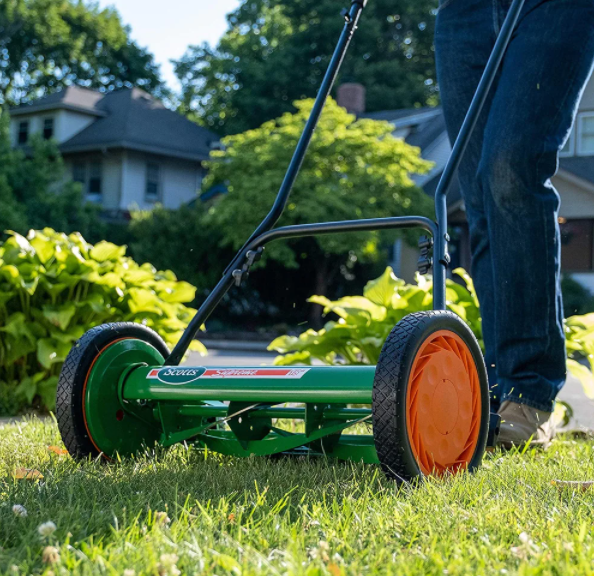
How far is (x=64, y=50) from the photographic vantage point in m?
41.0

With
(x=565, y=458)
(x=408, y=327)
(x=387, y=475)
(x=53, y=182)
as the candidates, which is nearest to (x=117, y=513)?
(x=387, y=475)

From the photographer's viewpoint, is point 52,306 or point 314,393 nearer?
point 314,393

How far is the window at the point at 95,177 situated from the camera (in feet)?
98.8

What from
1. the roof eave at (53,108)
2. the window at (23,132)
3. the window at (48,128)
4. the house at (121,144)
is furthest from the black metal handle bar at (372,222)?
the window at (23,132)

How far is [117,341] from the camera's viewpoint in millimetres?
2508

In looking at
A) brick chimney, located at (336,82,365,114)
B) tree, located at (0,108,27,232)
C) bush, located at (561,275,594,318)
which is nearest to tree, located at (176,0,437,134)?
brick chimney, located at (336,82,365,114)

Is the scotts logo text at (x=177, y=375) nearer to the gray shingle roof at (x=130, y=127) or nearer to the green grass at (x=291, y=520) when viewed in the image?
the green grass at (x=291, y=520)

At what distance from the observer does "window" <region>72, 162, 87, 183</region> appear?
30.5m

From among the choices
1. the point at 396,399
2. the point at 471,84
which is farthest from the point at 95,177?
the point at 396,399

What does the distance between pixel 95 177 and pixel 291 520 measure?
29698 mm

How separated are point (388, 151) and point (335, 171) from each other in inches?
49.6

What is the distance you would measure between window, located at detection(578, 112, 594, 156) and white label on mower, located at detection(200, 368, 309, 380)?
72.4ft

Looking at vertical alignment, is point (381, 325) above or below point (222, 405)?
above

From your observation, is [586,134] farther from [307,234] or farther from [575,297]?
[307,234]
